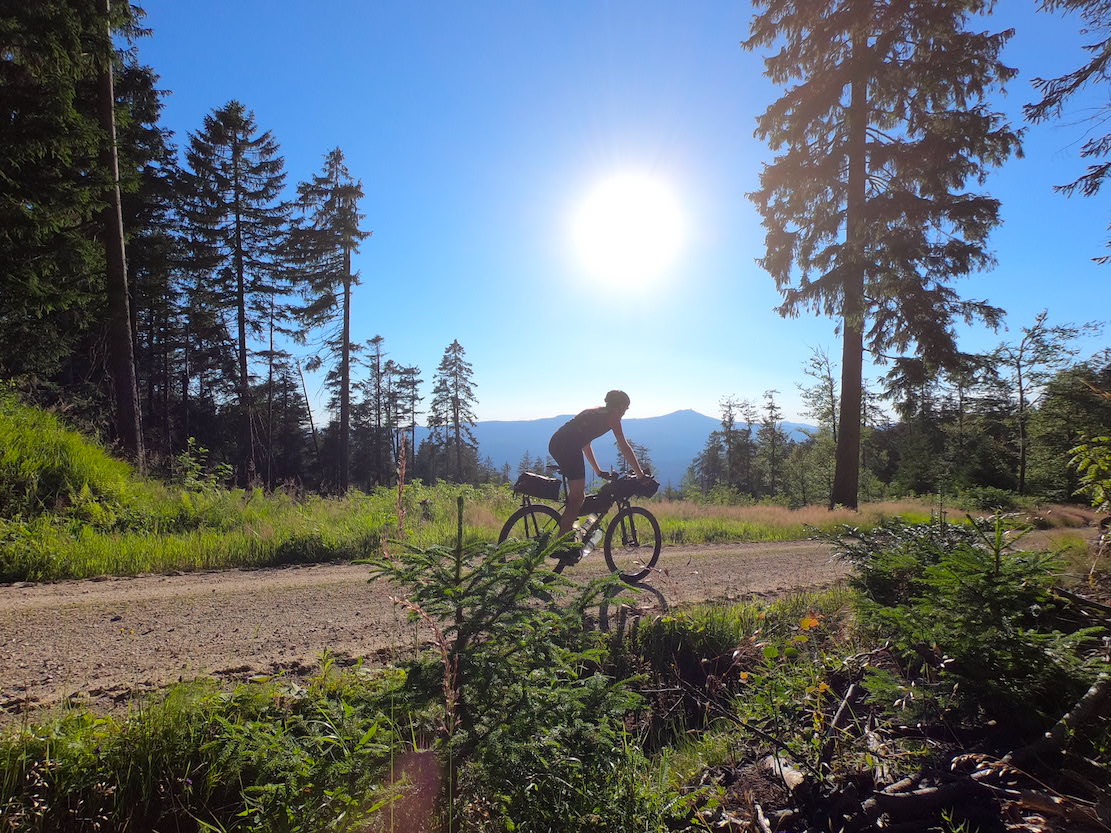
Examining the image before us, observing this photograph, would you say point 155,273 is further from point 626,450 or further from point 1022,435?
point 1022,435

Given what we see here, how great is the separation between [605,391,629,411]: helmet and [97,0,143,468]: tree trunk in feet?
34.7

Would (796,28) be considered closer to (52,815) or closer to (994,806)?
(994,806)

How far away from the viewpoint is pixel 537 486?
19.9ft

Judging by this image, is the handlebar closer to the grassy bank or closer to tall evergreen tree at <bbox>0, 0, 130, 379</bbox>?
the grassy bank

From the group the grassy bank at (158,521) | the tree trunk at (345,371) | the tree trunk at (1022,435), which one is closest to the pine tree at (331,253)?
the tree trunk at (345,371)

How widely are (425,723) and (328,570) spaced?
4461 millimetres

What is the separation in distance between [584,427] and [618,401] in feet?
1.71

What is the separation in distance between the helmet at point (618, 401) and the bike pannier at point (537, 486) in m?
1.18

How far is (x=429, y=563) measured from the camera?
2031 millimetres

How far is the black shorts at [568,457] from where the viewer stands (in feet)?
19.6

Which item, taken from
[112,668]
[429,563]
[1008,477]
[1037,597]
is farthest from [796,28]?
[1008,477]

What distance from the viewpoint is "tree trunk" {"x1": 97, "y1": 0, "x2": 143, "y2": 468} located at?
10.6 meters

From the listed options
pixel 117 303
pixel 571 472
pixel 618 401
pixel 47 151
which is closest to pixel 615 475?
pixel 571 472

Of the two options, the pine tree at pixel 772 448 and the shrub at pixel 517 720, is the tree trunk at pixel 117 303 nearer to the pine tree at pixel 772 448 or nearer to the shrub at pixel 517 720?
the shrub at pixel 517 720
